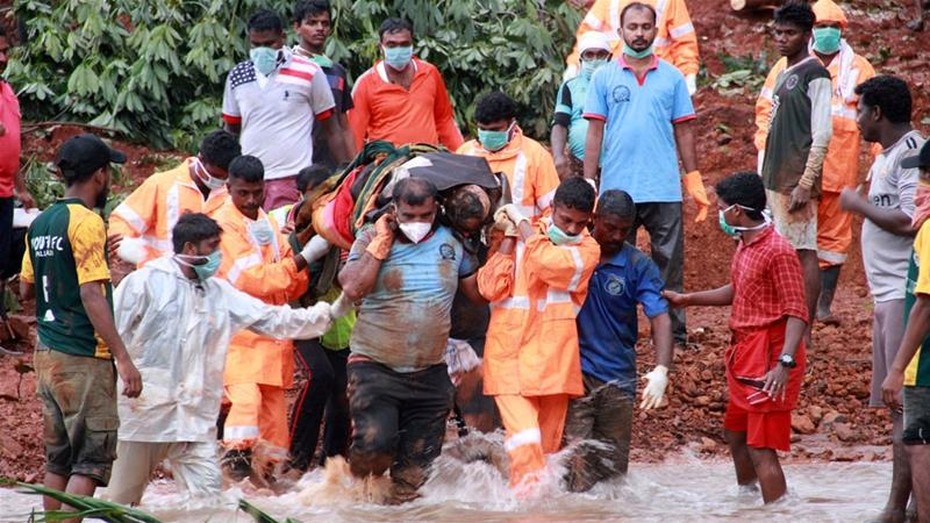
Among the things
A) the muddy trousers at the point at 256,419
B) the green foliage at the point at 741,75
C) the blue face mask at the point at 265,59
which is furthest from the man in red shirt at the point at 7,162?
the green foliage at the point at 741,75

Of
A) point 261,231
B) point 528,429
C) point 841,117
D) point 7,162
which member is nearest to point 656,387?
point 528,429

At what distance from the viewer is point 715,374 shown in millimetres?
11031

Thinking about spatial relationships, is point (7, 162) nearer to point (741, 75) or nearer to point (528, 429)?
point (528, 429)

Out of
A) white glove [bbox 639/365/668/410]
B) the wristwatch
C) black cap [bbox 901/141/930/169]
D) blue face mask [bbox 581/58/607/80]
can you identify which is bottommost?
white glove [bbox 639/365/668/410]

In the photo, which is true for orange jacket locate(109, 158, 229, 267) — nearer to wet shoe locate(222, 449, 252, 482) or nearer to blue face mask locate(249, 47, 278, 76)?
wet shoe locate(222, 449, 252, 482)

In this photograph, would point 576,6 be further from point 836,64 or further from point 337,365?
point 337,365

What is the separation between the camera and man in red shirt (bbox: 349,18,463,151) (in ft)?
35.4

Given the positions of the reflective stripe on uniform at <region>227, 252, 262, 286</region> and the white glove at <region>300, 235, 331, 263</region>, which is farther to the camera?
the white glove at <region>300, 235, 331, 263</region>

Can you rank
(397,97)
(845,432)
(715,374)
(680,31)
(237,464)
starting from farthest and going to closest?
1. (680,31)
2. (715,374)
3. (397,97)
4. (845,432)
5. (237,464)

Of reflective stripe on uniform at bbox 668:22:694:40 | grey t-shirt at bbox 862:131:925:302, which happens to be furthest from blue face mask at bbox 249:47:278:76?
grey t-shirt at bbox 862:131:925:302

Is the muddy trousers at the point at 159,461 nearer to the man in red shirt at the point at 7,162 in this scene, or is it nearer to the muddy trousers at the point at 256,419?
the muddy trousers at the point at 256,419

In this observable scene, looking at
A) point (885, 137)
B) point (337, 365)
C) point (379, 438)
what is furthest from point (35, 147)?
point (885, 137)

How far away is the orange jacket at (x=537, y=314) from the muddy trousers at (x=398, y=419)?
0.96 ft

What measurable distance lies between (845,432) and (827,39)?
8.75ft
